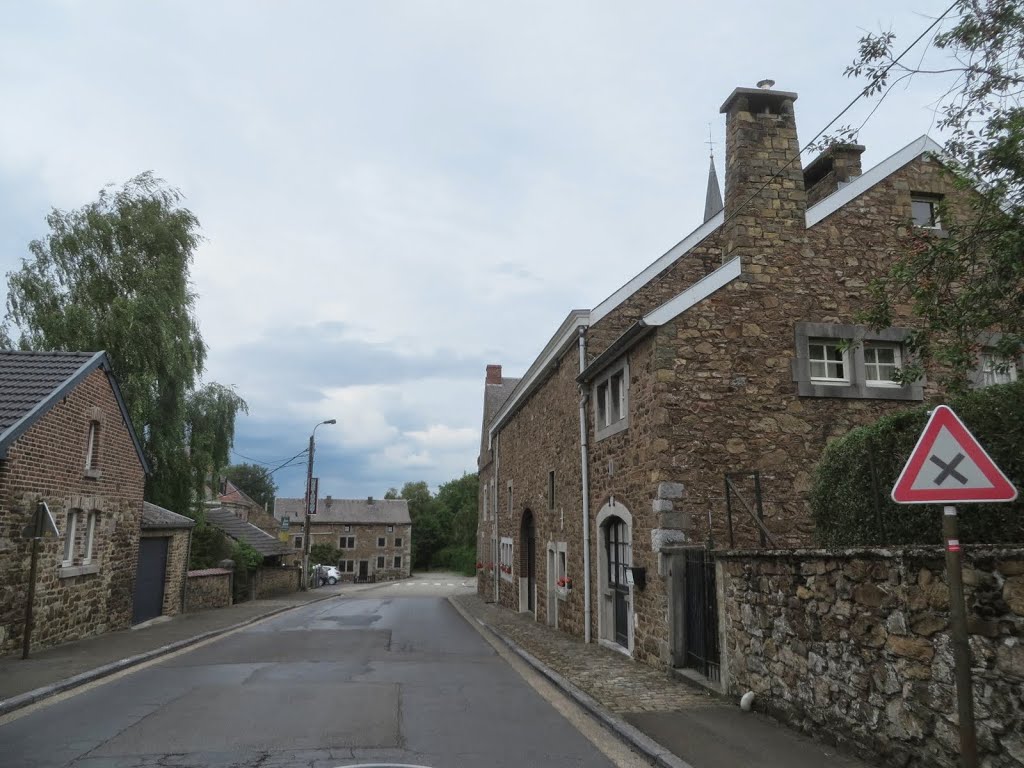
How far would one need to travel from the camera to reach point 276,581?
111ft

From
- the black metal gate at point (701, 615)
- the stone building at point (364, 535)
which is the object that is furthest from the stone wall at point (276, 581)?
the stone building at point (364, 535)

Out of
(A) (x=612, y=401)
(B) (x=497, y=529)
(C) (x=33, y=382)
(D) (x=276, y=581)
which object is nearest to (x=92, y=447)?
(C) (x=33, y=382)

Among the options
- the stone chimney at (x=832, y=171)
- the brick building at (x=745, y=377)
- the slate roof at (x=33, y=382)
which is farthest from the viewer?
the stone chimney at (x=832, y=171)

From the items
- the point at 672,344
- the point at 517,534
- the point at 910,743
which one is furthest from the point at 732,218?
the point at 517,534

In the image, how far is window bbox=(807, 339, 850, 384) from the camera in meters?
11.4

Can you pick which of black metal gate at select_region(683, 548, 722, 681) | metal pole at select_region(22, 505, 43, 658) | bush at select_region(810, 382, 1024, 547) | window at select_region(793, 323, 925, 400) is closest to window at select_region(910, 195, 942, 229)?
window at select_region(793, 323, 925, 400)

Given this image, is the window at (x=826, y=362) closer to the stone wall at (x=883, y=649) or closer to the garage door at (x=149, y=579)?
the stone wall at (x=883, y=649)

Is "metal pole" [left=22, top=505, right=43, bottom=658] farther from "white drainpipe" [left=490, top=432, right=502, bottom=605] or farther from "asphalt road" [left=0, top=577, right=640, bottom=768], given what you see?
"white drainpipe" [left=490, top=432, right=502, bottom=605]

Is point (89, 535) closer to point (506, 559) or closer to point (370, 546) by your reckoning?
point (506, 559)

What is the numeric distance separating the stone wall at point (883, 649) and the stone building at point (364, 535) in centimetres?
7007

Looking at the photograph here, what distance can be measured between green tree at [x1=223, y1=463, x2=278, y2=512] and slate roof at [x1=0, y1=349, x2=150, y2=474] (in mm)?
83488

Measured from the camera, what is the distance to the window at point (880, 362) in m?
11.5

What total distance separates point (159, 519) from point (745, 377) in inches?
575

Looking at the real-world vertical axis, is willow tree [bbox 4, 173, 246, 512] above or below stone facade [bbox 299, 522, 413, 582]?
above
